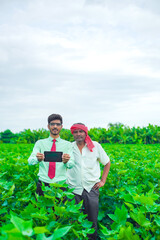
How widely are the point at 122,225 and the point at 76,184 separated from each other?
5.80ft

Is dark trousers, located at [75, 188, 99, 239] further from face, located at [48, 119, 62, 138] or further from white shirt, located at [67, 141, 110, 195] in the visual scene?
face, located at [48, 119, 62, 138]

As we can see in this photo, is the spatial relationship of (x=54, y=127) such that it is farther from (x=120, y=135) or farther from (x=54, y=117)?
(x=120, y=135)

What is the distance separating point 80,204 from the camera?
185cm

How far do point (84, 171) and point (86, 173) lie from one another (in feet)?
0.12

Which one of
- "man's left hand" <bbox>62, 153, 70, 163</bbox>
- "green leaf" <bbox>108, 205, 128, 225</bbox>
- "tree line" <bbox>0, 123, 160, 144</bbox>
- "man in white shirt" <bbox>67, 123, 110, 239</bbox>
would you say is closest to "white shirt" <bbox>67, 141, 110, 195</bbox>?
"man in white shirt" <bbox>67, 123, 110, 239</bbox>

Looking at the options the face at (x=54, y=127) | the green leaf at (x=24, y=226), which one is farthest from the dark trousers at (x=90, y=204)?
the green leaf at (x=24, y=226)

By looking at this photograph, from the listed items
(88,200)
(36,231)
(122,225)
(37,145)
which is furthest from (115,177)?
(36,231)

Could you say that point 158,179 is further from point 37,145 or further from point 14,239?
point 14,239

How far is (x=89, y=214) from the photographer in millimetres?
3305

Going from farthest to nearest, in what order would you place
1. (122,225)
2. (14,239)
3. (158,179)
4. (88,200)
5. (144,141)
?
(144,141), (158,179), (88,200), (122,225), (14,239)

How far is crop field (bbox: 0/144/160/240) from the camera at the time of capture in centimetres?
160

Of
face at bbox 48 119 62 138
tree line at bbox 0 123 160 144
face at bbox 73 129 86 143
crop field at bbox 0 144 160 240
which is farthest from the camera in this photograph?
tree line at bbox 0 123 160 144

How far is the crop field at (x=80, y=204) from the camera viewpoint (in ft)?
5.25

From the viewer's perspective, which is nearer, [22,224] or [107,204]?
[22,224]
